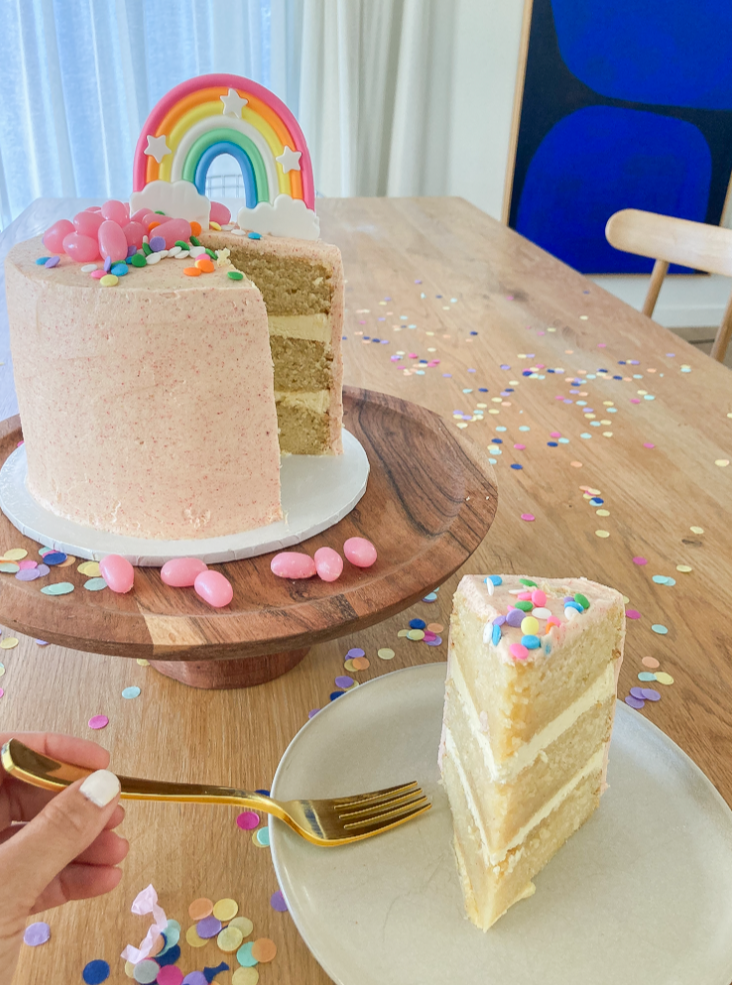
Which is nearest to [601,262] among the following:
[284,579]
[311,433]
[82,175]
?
[82,175]

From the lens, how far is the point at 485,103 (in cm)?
373

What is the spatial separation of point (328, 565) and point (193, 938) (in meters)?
0.32

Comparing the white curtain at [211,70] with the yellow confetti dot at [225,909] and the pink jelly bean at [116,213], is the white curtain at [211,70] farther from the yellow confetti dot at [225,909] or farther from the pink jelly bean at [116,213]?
the yellow confetti dot at [225,909]

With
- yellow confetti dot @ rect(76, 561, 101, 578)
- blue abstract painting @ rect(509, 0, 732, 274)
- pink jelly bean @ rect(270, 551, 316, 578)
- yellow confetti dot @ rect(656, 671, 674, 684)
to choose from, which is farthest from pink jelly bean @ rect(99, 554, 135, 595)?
blue abstract painting @ rect(509, 0, 732, 274)

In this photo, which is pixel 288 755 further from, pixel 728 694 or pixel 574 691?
pixel 728 694

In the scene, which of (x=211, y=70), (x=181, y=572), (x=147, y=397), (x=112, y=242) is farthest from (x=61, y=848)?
(x=211, y=70)

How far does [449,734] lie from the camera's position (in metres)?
0.65

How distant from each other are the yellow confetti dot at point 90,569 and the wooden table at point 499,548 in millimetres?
163

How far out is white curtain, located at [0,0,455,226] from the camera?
128 inches

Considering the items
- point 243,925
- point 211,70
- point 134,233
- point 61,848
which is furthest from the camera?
point 211,70

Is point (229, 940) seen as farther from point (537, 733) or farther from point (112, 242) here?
point (112, 242)

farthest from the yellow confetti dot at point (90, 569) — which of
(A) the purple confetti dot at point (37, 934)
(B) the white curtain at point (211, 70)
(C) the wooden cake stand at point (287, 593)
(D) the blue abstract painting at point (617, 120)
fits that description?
(D) the blue abstract painting at point (617, 120)

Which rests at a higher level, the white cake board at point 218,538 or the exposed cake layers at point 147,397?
the exposed cake layers at point 147,397

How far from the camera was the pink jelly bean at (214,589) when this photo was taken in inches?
27.2
